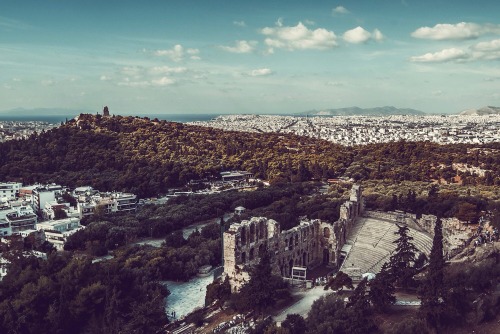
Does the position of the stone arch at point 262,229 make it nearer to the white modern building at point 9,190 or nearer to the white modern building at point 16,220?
the white modern building at point 16,220

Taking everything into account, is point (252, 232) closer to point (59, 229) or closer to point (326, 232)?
point (326, 232)

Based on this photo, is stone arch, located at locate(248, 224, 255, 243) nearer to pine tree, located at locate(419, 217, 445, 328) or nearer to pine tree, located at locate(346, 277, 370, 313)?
pine tree, located at locate(346, 277, 370, 313)

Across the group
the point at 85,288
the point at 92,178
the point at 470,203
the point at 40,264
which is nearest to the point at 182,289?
the point at 85,288

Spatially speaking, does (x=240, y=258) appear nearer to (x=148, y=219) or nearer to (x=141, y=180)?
(x=148, y=219)

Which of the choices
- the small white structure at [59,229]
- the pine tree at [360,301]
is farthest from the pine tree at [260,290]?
the small white structure at [59,229]

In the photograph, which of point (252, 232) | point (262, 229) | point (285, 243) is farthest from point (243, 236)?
point (285, 243)

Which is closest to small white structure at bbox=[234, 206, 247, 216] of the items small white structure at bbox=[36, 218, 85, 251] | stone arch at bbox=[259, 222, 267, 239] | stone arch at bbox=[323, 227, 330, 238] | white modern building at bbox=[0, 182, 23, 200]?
stone arch at bbox=[323, 227, 330, 238]
